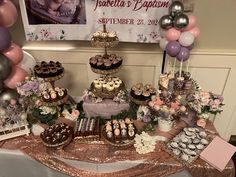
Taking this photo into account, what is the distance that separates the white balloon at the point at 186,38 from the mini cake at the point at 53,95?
2.83 ft

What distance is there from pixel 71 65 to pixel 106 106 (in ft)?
2.27

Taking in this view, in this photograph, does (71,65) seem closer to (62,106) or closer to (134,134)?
(62,106)

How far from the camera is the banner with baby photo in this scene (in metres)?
1.79

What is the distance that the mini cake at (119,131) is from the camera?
1531 millimetres

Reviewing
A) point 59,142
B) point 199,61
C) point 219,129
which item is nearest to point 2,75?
point 59,142

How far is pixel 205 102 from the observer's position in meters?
1.59

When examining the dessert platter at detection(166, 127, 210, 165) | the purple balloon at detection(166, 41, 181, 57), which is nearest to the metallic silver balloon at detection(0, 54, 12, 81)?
the purple balloon at detection(166, 41, 181, 57)

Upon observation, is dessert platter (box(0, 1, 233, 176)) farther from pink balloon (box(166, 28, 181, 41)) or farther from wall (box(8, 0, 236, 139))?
wall (box(8, 0, 236, 139))

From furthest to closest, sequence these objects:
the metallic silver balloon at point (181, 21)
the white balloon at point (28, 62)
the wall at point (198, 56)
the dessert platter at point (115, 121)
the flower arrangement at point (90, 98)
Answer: the white balloon at point (28, 62), the wall at point (198, 56), the flower arrangement at point (90, 98), the dessert platter at point (115, 121), the metallic silver balloon at point (181, 21)

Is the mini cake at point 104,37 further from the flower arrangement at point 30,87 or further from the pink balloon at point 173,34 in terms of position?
the flower arrangement at point 30,87

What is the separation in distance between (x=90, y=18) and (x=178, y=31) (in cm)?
72

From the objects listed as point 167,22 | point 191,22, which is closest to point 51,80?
point 167,22

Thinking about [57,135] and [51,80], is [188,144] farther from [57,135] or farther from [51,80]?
[51,80]

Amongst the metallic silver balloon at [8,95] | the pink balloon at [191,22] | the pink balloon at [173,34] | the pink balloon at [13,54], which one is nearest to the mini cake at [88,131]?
the metallic silver balloon at [8,95]
